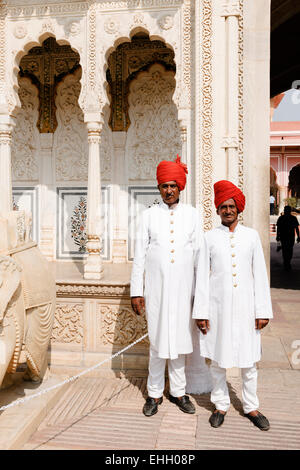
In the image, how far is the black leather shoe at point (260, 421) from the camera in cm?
256

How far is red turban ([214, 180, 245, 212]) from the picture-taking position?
2.57 meters

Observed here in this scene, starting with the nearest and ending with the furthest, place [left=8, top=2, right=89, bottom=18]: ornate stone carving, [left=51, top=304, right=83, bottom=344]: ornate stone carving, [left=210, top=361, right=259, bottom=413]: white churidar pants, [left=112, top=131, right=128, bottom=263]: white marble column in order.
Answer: [left=210, top=361, right=259, bottom=413]: white churidar pants, [left=51, top=304, right=83, bottom=344]: ornate stone carving, [left=8, top=2, right=89, bottom=18]: ornate stone carving, [left=112, top=131, right=128, bottom=263]: white marble column

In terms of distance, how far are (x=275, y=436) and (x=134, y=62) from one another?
177 inches

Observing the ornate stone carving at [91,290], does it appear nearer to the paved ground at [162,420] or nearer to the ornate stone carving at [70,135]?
the paved ground at [162,420]

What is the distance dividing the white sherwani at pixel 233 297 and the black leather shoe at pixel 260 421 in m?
0.38

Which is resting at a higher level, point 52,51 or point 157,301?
point 52,51

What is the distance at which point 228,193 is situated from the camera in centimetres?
256

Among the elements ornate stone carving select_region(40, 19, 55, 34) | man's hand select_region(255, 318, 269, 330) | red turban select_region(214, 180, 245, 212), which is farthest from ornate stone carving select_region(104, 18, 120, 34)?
man's hand select_region(255, 318, 269, 330)

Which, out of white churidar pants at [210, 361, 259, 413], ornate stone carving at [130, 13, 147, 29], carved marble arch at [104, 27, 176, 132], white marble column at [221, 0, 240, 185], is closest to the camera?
white churidar pants at [210, 361, 259, 413]

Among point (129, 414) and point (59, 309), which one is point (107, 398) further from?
point (59, 309)

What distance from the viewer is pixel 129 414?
9.22 feet

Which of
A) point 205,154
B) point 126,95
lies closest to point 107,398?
point 205,154

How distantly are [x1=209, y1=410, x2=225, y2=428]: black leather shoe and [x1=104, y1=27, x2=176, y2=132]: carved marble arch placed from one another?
147 inches

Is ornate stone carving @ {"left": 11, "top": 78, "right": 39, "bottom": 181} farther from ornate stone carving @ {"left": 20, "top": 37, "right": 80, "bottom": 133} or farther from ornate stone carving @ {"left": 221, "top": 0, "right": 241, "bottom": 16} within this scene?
ornate stone carving @ {"left": 221, "top": 0, "right": 241, "bottom": 16}
